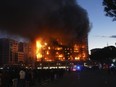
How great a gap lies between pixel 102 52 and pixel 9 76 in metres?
166

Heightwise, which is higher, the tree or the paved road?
the tree

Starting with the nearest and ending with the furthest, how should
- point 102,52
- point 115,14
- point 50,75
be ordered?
point 115,14
point 50,75
point 102,52

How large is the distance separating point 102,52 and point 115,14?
14980 centimetres

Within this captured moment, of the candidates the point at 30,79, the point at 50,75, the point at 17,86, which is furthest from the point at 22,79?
the point at 50,75

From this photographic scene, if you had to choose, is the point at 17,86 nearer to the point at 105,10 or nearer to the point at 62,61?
the point at 105,10

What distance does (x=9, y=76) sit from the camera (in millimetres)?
29156

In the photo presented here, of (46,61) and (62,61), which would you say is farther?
(62,61)

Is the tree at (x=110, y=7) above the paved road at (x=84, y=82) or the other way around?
above

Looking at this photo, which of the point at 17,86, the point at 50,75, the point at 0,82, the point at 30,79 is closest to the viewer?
the point at 0,82

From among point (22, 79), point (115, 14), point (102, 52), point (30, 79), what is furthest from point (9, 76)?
point (102, 52)

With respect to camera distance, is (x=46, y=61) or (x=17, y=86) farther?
(x=46, y=61)

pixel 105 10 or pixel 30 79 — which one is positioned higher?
pixel 105 10

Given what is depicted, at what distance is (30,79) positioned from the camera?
35.8 metres

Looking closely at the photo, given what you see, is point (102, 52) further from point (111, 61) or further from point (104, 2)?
point (104, 2)
